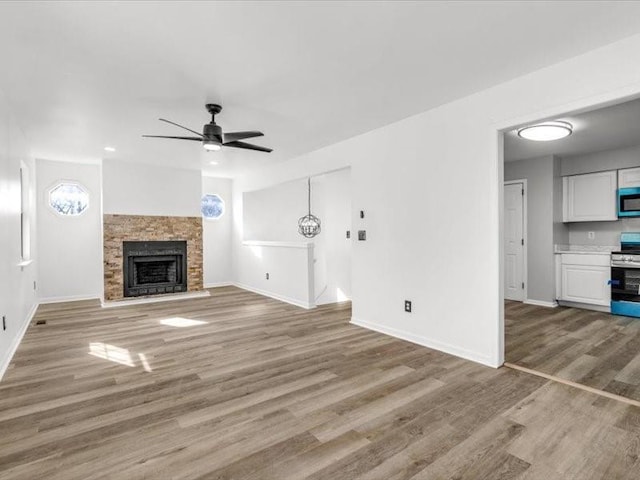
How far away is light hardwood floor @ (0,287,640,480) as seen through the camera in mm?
1864

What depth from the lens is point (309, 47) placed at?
2.51 m

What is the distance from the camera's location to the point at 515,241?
6180 millimetres

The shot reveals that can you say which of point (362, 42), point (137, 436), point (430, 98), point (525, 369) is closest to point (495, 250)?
point (525, 369)

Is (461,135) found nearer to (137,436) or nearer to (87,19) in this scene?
(87,19)

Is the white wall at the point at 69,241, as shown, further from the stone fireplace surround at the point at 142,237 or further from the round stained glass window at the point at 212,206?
the round stained glass window at the point at 212,206

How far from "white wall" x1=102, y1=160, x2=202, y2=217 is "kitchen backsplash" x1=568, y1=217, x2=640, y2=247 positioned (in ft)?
23.4

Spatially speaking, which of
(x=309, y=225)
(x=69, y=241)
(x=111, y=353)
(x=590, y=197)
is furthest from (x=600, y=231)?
(x=69, y=241)

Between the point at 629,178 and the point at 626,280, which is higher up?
the point at 629,178

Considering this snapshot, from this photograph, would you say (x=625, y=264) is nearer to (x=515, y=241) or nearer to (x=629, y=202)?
(x=629, y=202)

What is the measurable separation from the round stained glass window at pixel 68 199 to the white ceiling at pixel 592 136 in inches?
290

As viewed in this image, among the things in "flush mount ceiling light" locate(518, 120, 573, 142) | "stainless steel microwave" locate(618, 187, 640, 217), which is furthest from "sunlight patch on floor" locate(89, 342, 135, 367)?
"stainless steel microwave" locate(618, 187, 640, 217)

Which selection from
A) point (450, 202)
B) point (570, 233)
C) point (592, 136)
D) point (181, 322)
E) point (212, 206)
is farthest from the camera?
point (212, 206)

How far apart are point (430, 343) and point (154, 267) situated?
5.42 metres

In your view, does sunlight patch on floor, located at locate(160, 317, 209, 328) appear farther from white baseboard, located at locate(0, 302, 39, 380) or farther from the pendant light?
the pendant light
